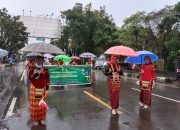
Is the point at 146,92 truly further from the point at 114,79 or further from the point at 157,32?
the point at 157,32

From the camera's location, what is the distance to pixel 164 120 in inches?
389

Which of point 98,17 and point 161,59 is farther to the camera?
point 98,17

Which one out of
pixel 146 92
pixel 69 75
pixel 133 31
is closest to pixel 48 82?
pixel 146 92

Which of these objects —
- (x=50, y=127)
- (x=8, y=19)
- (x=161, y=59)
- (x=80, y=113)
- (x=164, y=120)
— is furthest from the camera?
(x=8, y=19)

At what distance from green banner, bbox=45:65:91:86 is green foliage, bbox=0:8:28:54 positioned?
45855mm

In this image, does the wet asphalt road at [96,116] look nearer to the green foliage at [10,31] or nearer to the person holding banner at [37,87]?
the person holding banner at [37,87]

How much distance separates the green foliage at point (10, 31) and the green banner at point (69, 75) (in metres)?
45.9

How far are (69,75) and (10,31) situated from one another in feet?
164

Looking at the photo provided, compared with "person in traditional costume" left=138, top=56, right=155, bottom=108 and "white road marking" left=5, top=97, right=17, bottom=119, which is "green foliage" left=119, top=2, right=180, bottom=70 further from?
"white road marking" left=5, top=97, right=17, bottom=119

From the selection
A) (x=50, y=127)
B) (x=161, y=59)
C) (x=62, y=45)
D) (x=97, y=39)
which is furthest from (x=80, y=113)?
(x=62, y=45)

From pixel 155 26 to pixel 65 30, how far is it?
78.3ft

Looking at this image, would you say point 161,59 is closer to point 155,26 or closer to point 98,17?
point 155,26

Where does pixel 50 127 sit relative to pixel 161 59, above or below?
below

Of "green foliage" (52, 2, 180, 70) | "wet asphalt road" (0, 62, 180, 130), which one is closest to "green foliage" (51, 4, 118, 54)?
"green foliage" (52, 2, 180, 70)
